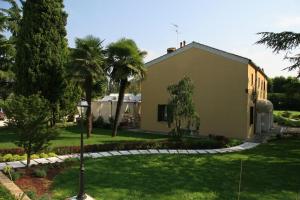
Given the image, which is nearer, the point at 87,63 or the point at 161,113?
the point at 87,63

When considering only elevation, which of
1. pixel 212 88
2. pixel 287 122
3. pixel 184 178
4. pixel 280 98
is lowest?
pixel 184 178

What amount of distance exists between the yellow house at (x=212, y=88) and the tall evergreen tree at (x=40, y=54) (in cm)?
840

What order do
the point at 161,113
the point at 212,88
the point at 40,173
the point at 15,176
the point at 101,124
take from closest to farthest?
the point at 15,176 → the point at 40,173 → the point at 212,88 → the point at 161,113 → the point at 101,124

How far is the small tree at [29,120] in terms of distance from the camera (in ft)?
43.9

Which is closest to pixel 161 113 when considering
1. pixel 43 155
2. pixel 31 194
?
pixel 43 155

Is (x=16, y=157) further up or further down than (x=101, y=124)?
further down

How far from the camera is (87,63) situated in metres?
22.4

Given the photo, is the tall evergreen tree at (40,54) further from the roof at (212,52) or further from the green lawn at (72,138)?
the roof at (212,52)

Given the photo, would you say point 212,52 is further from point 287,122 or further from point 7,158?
point 287,122

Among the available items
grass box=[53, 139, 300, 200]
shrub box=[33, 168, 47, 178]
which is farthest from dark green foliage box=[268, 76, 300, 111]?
shrub box=[33, 168, 47, 178]

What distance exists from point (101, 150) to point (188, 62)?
43.9 feet

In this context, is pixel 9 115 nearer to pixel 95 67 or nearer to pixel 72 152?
pixel 72 152

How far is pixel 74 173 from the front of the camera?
13047mm

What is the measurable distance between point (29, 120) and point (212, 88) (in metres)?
17.6
